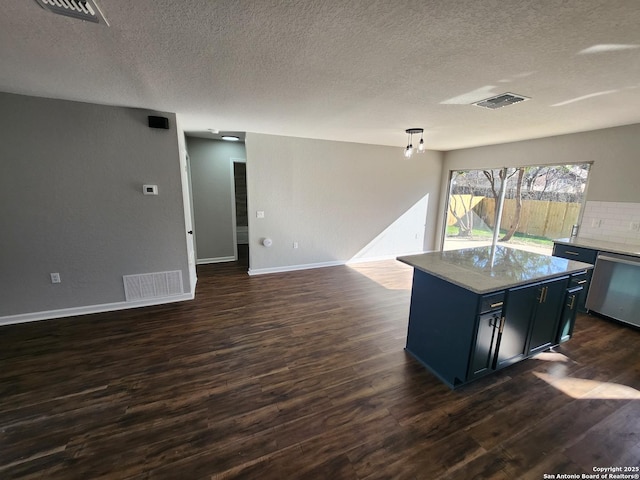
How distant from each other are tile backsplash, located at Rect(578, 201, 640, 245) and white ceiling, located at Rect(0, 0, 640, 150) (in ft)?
3.56

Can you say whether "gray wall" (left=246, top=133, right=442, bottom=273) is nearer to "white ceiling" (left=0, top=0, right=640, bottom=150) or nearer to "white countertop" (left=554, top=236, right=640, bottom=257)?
"white ceiling" (left=0, top=0, right=640, bottom=150)

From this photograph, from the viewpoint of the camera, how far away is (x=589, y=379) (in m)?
2.22

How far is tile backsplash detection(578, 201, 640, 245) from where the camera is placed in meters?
3.29

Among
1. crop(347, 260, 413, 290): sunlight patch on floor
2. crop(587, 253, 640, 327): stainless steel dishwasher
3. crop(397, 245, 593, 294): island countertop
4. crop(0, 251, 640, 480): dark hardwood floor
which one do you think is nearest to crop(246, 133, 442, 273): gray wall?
crop(347, 260, 413, 290): sunlight patch on floor

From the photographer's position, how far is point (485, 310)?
1960mm

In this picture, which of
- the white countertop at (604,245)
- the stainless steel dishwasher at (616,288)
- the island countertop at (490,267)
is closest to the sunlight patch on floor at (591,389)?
the island countertop at (490,267)

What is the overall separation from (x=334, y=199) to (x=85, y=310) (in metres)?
4.08

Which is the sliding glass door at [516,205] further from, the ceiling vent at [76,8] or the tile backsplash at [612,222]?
the ceiling vent at [76,8]

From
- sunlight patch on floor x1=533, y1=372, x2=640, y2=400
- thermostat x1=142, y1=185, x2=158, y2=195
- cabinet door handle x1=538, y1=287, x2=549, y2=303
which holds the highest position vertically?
thermostat x1=142, y1=185, x2=158, y2=195

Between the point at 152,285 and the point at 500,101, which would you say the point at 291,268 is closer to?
the point at 152,285

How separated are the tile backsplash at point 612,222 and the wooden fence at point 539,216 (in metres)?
0.19

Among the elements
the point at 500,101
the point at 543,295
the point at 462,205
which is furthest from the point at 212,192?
the point at 462,205

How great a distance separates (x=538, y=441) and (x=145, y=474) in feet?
7.88

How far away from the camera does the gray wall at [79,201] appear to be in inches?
107
